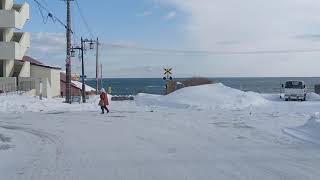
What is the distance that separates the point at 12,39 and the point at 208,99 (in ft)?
87.0

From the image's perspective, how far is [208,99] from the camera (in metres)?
38.9

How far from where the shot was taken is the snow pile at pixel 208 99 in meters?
36.9

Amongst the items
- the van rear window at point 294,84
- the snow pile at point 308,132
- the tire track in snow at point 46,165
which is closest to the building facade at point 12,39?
the van rear window at point 294,84

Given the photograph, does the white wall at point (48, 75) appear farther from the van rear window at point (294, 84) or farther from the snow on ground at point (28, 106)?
the van rear window at point (294, 84)

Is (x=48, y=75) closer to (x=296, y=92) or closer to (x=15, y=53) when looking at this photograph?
(x=15, y=53)

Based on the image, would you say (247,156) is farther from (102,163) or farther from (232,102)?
(232,102)

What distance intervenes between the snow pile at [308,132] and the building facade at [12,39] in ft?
124

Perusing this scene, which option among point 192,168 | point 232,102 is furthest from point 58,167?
point 232,102

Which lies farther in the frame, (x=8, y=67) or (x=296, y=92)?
(x=8, y=67)

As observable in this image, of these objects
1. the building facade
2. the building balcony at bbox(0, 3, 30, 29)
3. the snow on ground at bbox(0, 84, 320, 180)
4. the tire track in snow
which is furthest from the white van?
the tire track in snow

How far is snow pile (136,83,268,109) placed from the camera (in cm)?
3688

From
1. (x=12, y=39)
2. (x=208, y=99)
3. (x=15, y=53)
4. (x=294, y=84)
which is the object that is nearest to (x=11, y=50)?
(x=15, y=53)

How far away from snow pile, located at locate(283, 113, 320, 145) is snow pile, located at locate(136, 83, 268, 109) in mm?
16336

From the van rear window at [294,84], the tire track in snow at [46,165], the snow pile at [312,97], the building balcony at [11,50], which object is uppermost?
the building balcony at [11,50]
